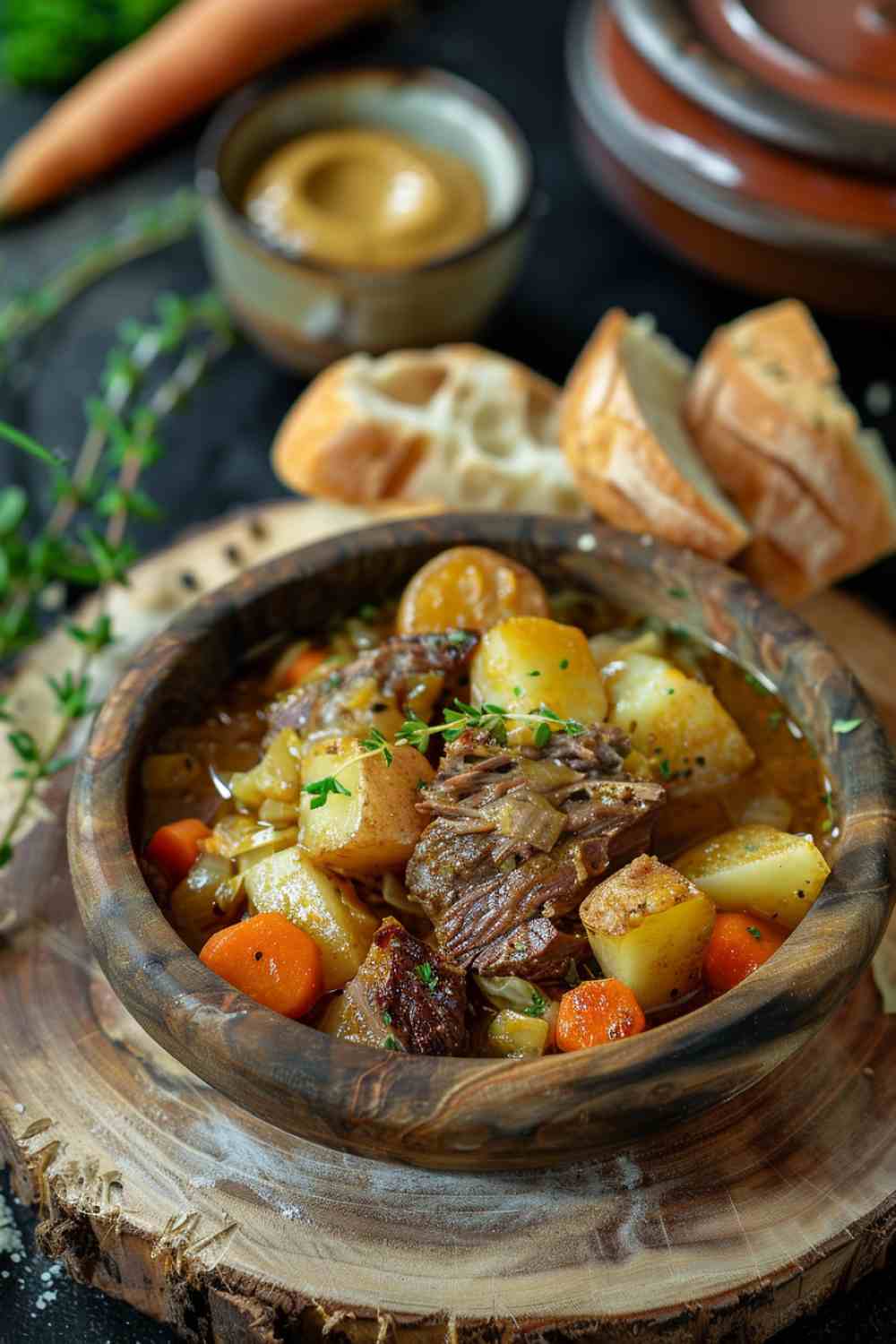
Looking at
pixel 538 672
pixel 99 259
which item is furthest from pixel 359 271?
pixel 538 672

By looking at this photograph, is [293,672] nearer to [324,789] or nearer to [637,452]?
[324,789]

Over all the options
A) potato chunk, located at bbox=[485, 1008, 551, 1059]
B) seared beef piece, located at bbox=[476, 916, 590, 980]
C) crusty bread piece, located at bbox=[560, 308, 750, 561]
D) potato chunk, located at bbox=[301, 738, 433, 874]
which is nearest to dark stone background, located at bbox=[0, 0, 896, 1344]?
crusty bread piece, located at bbox=[560, 308, 750, 561]

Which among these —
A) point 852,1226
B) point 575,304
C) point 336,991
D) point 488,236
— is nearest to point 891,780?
point 852,1226

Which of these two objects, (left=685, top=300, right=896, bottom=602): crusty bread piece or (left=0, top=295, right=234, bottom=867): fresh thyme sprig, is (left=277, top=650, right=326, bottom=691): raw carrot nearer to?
(left=0, top=295, right=234, bottom=867): fresh thyme sprig

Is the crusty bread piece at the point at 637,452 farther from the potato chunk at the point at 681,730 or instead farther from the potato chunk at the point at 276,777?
the potato chunk at the point at 276,777

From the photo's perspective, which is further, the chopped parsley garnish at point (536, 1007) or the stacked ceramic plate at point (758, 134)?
A: the stacked ceramic plate at point (758, 134)

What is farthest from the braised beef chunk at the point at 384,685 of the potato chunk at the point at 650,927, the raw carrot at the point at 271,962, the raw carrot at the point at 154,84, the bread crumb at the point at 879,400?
the raw carrot at the point at 154,84
